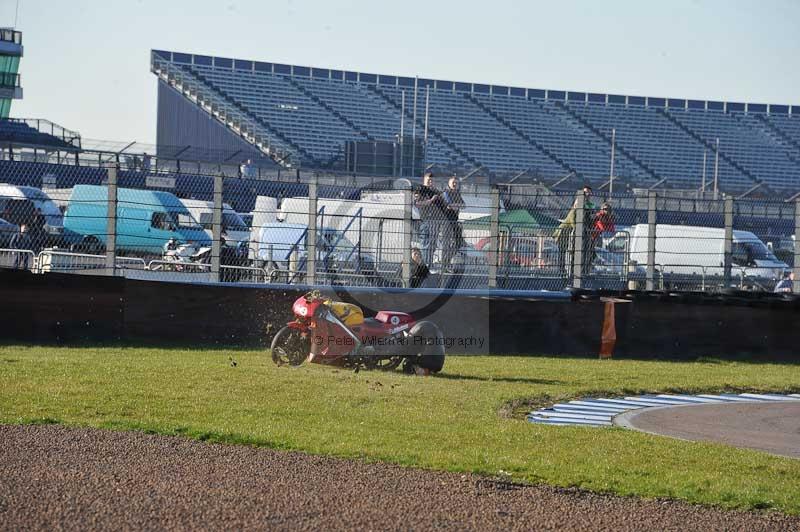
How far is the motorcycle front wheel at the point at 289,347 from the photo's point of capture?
11367mm

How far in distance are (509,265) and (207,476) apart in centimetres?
939

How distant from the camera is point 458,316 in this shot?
→ 14047 mm

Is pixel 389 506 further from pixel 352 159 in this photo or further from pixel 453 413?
pixel 352 159

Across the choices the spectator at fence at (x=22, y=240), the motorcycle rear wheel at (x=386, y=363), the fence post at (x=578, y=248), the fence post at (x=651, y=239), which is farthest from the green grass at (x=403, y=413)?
the fence post at (x=651, y=239)

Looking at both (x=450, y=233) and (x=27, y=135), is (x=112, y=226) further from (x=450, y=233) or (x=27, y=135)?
(x=27, y=135)

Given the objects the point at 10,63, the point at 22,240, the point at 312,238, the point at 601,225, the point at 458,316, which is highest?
the point at 10,63

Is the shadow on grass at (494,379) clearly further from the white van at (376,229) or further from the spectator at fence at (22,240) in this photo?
the spectator at fence at (22,240)

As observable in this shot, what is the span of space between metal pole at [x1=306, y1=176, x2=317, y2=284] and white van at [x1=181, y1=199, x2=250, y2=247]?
40.7 inches

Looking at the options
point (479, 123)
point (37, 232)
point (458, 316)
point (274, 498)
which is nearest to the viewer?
point (274, 498)

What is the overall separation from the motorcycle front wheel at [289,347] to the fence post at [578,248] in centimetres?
514

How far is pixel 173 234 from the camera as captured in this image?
17062mm

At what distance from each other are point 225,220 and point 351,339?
467 centimetres

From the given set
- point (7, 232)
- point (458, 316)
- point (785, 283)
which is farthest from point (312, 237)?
point (785, 283)

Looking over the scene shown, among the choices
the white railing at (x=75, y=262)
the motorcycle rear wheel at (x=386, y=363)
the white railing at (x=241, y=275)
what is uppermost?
the white railing at (x=75, y=262)
